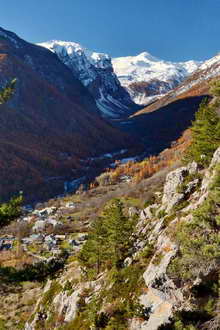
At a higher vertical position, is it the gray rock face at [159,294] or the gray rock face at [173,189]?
the gray rock face at [173,189]

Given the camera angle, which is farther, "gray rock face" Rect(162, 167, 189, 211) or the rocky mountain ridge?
"gray rock face" Rect(162, 167, 189, 211)

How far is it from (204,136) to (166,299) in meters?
21.1

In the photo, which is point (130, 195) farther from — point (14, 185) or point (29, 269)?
point (29, 269)

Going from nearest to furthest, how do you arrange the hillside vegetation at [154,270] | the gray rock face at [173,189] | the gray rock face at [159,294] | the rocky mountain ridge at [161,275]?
the hillside vegetation at [154,270], the rocky mountain ridge at [161,275], the gray rock face at [159,294], the gray rock face at [173,189]

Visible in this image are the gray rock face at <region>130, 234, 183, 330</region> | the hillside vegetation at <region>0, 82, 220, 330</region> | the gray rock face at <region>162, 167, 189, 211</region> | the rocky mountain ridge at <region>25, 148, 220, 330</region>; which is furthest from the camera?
the gray rock face at <region>162, 167, 189, 211</region>

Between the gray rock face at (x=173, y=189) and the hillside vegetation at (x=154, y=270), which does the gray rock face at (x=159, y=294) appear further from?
the gray rock face at (x=173, y=189)

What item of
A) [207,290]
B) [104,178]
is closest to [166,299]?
[207,290]

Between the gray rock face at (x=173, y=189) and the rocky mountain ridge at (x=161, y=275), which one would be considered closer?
the rocky mountain ridge at (x=161, y=275)

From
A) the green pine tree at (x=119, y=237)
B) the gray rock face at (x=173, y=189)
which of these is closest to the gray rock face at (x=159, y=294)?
the gray rock face at (x=173, y=189)

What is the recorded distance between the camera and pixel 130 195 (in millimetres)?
120688

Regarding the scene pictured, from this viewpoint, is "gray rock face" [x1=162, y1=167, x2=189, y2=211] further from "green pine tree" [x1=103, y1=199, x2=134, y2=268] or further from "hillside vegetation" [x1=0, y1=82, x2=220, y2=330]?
"green pine tree" [x1=103, y1=199, x2=134, y2=268]

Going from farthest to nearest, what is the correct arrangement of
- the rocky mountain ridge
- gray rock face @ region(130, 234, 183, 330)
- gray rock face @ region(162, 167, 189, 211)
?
gray rock face @ region(162, 167, 189, 211) → gray rock face @ region(130, 234, 183, 330) → the rocky mountain ridge

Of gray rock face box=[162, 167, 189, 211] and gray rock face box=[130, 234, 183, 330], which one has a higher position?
gray rock face box=[162, 167, 189, 211]

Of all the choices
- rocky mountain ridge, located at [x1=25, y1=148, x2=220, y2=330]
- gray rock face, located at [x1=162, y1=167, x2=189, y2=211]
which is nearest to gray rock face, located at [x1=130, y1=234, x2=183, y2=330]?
rocky mountain ridge, located at [x1=25, y1=148, x2=220, y2=330]
